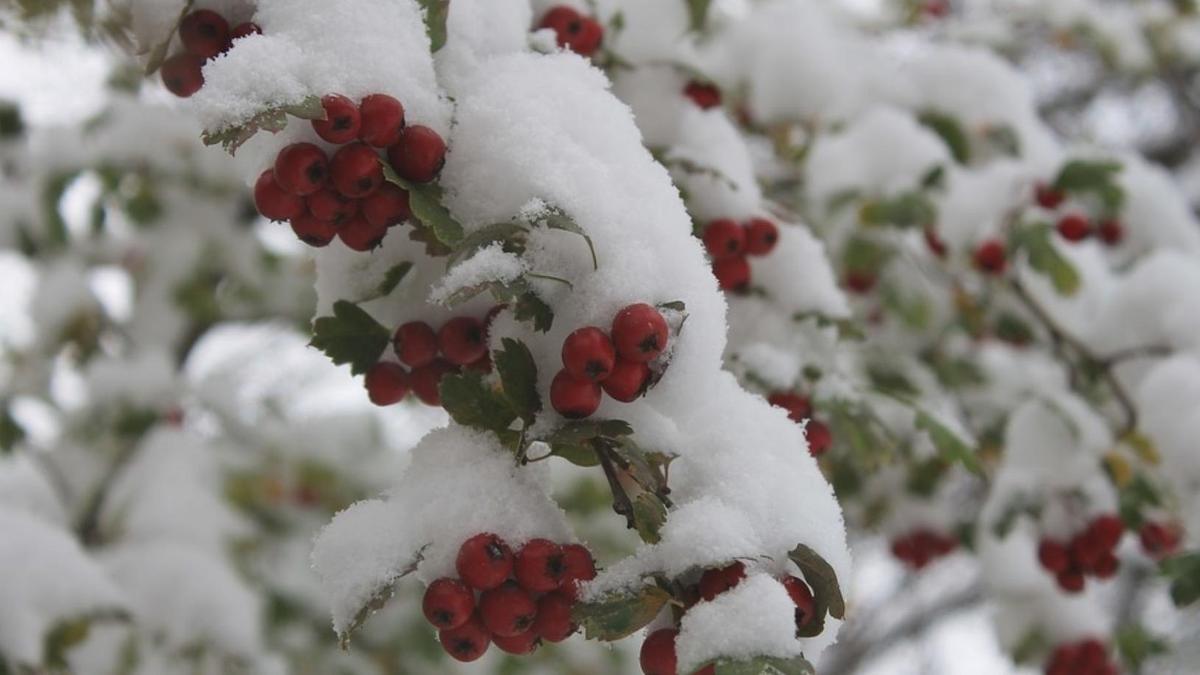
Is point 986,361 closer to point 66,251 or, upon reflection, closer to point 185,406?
point 185,406

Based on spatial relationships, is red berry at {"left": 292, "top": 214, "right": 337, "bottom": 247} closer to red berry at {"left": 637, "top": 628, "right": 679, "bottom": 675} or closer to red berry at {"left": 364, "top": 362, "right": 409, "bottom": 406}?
red berry at {"left": 364, "top": 362, "right": 409, "bottom": 406}

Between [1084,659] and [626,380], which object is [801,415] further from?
[1084,659]

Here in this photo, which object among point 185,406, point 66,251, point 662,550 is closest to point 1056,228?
point 662,550

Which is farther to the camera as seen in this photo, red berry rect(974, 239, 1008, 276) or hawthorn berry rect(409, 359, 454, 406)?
red berry rect(974, 239, 1008, 276)

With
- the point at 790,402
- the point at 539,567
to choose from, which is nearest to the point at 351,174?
the point at 539,567

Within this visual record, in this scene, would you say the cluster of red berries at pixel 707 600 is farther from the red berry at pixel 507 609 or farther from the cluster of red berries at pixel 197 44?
the cluster of red berries at pixel 197 44

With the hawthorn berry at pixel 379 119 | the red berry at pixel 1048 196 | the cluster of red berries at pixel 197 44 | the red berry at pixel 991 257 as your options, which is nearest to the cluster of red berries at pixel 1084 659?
the red berry at pixel 991 257

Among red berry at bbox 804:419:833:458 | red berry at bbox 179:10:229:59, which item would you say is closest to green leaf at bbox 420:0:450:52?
red berry at bbox 179:10:229:59
